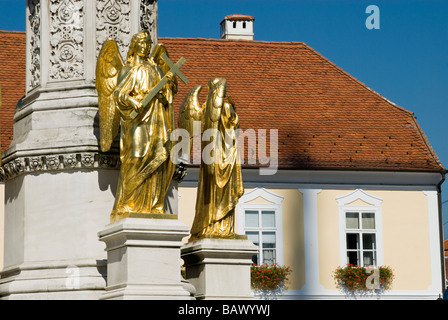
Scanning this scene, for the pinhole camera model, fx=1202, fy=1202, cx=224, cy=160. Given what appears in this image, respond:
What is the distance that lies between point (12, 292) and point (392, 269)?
17.4 meters

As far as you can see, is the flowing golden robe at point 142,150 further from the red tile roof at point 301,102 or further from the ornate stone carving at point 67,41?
the red tile roof at point 301,102

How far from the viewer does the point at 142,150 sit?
39.1ft

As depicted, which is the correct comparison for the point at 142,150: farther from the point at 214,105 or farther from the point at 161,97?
the point at 214,105

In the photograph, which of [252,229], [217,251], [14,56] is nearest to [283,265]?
[252,229]

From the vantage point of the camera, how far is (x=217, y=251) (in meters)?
13.0

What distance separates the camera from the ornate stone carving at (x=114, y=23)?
1288 centimetres

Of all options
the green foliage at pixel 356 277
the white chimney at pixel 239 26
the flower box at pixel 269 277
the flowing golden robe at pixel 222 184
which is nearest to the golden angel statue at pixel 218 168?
the flowing golden robe at pixel 222 184

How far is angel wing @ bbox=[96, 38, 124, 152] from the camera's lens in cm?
1229

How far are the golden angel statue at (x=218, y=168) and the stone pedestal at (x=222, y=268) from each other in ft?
0.47

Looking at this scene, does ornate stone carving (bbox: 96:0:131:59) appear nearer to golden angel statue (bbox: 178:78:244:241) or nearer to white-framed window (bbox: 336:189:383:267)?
golden angel statue (bbox: 178:78:244:241)

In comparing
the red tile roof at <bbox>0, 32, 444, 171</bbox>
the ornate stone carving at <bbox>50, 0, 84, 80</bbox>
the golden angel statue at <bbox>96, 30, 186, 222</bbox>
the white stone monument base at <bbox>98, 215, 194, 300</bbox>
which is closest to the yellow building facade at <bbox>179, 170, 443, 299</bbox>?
the red tile roof at <bbox>0, 32, 444, 171</bbox>

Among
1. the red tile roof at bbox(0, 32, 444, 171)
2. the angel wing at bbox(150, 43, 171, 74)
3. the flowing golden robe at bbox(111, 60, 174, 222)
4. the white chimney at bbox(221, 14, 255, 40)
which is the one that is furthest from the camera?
the white chimney at bbox(221, 14, 255, 40)

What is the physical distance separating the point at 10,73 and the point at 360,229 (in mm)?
9046

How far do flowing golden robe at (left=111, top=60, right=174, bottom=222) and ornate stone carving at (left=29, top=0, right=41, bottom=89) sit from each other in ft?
4.49
